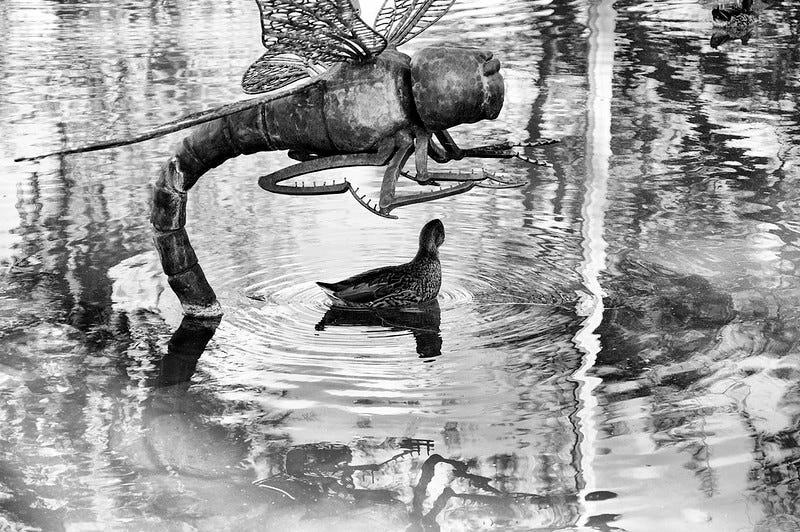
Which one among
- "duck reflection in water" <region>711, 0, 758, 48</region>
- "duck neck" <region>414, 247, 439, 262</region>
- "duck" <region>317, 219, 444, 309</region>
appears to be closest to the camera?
"duck" <region>317, 219, 444, 309</region>

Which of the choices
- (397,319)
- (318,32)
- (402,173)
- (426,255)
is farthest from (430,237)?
(318,32)

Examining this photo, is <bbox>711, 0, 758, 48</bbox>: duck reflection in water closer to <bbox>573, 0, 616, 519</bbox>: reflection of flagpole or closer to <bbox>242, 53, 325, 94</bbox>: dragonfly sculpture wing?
<bbox>573, 0, 616, 519</bbox>: reflection of flagpole

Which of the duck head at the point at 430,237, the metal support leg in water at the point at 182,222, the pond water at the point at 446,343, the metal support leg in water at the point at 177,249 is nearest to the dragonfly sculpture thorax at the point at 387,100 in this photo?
the metal support leg in water at the point at 182,222

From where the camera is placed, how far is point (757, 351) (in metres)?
4.85

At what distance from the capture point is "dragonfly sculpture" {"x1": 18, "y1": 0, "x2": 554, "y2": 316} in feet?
15.3

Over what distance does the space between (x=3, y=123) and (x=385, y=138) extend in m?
5.89

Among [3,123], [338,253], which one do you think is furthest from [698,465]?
[3,123]

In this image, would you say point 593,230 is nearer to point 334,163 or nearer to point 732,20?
point 334,163

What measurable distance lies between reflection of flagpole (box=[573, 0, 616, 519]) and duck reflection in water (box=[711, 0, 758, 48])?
46.3 inches

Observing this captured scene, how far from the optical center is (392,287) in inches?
225

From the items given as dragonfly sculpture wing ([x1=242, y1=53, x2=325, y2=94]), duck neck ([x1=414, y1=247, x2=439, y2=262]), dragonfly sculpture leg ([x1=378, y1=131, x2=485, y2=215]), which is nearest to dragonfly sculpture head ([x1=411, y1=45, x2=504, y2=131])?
dragonfly sculpture leg ([x1=378, y1=131, x2=485, y2=215])

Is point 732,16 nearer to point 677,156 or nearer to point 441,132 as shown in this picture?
point 677,156

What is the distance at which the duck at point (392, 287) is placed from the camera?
5.65 metres

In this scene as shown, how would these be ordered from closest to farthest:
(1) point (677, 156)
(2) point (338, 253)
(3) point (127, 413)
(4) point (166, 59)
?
(3) point (127, 413)
(2) point (338, 253)
(1) point (677, 156)
(4) point (166, 59)
